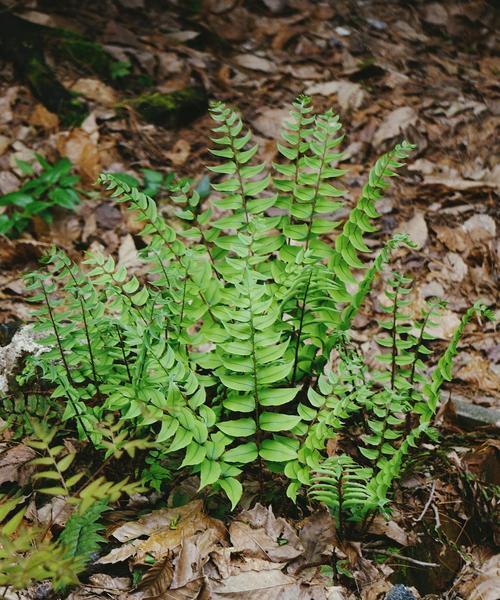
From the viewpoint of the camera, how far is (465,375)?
3168mm

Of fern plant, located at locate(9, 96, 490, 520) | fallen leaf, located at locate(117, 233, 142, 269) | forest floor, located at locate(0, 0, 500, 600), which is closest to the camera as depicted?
fern plant, located at locate(9, 96, 490, 520)

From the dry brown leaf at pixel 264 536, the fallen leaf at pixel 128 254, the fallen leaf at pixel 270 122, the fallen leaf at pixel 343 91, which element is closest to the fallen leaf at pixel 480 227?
the fallen leaf at pixel 343 91

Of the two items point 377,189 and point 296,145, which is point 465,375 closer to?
point 377,189

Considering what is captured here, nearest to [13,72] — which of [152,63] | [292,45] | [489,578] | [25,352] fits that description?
[152,63]

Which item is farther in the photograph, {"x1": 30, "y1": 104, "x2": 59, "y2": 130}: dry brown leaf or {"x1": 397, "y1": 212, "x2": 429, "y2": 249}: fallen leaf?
{"x1": 30, "y1": 104, "x2": 59, "y2": 130}: dry brown leaf

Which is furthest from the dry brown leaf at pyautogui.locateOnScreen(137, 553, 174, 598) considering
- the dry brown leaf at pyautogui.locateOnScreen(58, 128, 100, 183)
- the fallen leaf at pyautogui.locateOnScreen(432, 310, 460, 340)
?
the dry brown leaf at pyautogui.locateOnScreen(58, 128, 100, 183)

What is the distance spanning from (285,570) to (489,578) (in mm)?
769

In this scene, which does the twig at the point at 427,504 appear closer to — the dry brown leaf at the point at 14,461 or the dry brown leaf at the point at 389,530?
the dry brown leaf at the point at 389,530

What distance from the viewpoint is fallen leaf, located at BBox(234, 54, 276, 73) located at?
229 inches

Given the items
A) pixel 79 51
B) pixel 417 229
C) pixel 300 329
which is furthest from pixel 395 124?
pixel 300 329

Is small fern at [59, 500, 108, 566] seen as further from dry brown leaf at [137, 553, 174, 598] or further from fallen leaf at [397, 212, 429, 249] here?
fallen leaf at [397, 212, 429, 249]

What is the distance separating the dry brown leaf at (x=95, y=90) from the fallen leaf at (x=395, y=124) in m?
2.29

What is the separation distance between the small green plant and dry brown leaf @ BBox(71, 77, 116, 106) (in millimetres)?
993

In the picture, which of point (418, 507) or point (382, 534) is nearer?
point (382, 534)
